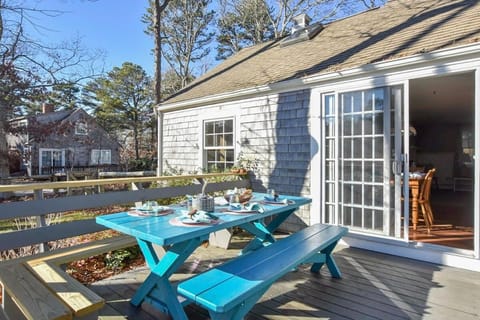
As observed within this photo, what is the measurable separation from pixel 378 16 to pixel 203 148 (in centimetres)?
439

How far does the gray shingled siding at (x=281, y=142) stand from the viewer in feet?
15.8

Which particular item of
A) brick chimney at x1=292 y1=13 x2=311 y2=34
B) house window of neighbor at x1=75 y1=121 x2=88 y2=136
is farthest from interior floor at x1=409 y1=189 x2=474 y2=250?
house window of neighbor at x1=75 y1=121 x2=88 y2=136

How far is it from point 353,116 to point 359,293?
7.43 feet

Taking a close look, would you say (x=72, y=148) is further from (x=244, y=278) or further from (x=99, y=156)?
(x=244, y=278)

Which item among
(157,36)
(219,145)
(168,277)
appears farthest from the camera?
(157,36)

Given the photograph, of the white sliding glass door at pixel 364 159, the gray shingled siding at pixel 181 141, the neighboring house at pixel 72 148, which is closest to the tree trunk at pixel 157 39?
the gray shingled siding at pixel 181 141

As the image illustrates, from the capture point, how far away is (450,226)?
4891mm

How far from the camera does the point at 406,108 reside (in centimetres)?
371

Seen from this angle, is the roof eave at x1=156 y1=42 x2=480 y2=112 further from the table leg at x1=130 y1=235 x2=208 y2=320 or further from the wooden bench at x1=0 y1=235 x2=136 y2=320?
the wooden bench at x1=0 y1=235 x2=136 y2=320

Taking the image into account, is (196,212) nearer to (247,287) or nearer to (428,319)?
(247,287)

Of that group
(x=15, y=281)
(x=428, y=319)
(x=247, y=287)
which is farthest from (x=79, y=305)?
(x=428, y=319)

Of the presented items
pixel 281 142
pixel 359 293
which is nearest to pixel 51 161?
pixel 281 142

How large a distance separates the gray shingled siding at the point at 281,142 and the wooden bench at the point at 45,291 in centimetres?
318

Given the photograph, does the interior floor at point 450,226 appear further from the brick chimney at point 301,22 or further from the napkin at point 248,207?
the brick chimney at point 301,22
